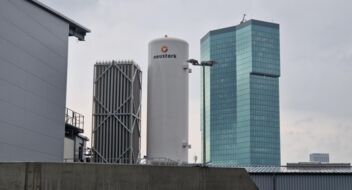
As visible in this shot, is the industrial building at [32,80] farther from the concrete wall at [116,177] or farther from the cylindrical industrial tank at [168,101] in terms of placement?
the concrete wall at [116,177]

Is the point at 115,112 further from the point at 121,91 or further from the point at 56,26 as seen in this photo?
the point at 56,26

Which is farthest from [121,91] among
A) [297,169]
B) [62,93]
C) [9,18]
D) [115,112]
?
[297,169]

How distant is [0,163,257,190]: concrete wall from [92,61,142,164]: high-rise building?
14151 mm

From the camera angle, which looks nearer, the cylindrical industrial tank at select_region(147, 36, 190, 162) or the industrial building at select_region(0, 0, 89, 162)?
the industrial building at select_region(0, 0, 89, 162)

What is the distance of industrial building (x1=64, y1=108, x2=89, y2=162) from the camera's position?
50531mm

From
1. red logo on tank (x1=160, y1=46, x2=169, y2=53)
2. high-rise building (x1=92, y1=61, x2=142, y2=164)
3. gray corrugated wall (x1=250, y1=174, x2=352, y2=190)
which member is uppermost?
red logo on tank (x1=160, y1=46, x2=169, y2=53)

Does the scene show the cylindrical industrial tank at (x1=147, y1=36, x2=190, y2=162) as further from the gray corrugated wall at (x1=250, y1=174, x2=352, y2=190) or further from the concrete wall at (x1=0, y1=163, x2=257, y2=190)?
the concrete wall at (x1=0, y1=163, x2=257, y2=190)

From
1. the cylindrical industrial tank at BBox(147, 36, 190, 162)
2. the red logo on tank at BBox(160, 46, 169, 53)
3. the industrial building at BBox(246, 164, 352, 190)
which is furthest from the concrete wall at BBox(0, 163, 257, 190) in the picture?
the red logo on tank at BBox(160, 46, 169, 53)

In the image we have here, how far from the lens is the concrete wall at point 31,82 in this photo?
36125mm

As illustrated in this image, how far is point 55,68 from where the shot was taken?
144 feet

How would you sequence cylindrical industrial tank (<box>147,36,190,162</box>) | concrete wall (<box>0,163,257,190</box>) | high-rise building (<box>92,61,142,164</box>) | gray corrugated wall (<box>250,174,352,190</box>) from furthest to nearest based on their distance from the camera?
high-rise building (<box>92,61,142,164</box>) → cylindrical industrial tank (<box>147,36,190,162</box>) → gray corrugated wall (<box>250,174,352,190</box>) → concrete wall (<box>0,163,257,190</box>)

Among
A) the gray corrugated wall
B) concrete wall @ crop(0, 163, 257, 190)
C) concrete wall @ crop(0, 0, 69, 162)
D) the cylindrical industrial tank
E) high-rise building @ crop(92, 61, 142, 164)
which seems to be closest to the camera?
concrete wall @ crop(0, 163, 257, 190)

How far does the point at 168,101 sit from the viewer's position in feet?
133

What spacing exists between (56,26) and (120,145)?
35.7ft
